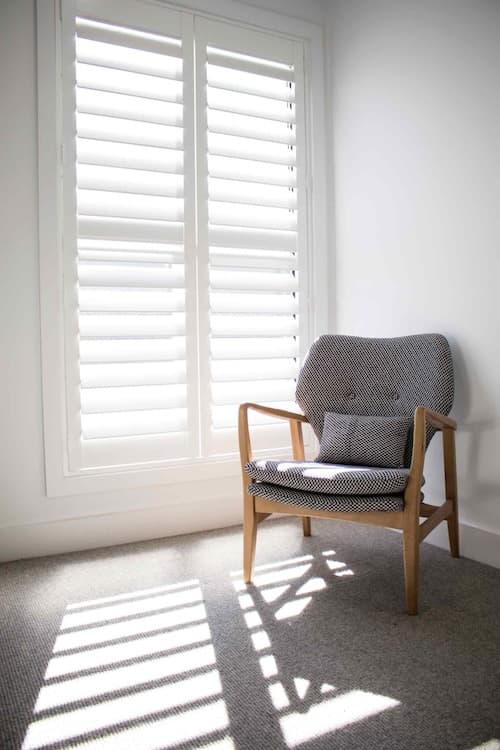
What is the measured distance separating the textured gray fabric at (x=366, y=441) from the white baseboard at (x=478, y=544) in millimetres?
451

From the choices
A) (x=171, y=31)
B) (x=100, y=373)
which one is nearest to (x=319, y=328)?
(x=100, y=373)

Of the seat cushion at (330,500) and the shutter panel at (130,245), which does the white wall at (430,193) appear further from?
the shutter panel at (130,245)

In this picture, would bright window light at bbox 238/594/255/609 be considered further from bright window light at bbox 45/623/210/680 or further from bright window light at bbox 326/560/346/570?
bright window light at bbox 326/560/346/570

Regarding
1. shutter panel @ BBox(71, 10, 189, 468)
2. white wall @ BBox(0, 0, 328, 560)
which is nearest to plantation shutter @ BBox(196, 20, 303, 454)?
shutter panel @ BBox(71, 10, 189, 468)

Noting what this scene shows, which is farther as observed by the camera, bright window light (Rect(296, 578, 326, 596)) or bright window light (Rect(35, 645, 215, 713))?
bright window light (Rect(296, 578, 326, 596))

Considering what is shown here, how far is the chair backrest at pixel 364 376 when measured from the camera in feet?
7.80

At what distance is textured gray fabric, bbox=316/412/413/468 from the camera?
219 centimetres

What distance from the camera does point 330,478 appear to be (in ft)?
6.28

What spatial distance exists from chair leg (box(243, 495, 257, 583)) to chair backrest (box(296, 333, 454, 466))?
1.78ft

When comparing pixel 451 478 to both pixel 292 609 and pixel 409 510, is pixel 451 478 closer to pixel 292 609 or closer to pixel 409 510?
pixel 409 510

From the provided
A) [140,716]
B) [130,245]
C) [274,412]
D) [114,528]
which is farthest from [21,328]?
[140,716]

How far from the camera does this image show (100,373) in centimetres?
256

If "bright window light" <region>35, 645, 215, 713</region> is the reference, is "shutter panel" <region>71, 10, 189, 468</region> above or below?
above

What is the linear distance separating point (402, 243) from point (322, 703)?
6.37ft
